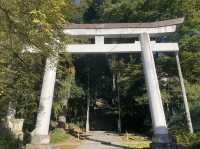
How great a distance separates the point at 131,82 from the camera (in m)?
25.3

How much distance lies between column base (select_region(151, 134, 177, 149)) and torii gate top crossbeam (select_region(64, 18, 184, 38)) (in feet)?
18.2

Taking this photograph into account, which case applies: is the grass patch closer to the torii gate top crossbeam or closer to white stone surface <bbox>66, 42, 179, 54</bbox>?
white stone surface <bbox>66, 42, 179, 54</bbox>

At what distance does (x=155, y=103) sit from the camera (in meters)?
15.6

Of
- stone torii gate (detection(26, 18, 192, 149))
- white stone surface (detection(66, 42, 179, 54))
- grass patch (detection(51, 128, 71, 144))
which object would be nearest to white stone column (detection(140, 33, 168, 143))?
stone torii gate (detection(26, 18, 192, 149))

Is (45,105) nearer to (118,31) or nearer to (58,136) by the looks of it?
(118,31)

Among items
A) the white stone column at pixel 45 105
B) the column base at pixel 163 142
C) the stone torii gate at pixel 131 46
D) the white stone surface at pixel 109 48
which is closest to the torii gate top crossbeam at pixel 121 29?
the stone torii gate at pixel 131 46

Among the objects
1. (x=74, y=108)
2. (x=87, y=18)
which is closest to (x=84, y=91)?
(x=74, y=108)

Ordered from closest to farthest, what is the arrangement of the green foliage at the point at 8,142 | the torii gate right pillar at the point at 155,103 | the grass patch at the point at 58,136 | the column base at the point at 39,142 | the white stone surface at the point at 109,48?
the green foliage at the point at 8,142 → the column base at the point at 39,142 → the torii gate right pillar at the point at 155,103 → the white stone surface at the point at 109,48 → the grass patch at the point at 58,136

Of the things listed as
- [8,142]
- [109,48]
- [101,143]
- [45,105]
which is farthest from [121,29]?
[8,142]

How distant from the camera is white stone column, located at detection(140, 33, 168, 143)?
15.0m

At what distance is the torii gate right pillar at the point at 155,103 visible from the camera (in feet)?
48.5

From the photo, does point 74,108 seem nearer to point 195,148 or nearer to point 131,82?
Answer: point 131,82

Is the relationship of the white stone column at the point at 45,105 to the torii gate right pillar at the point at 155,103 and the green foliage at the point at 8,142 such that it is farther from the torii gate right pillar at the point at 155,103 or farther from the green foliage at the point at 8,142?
the torii gate right pillar at the point at 155,103

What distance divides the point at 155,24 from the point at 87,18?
19.8 meters
